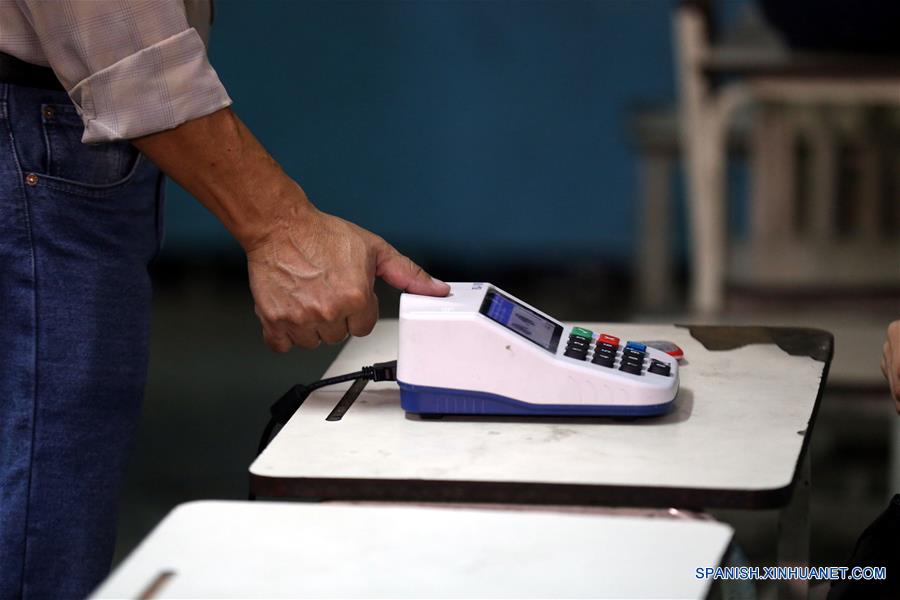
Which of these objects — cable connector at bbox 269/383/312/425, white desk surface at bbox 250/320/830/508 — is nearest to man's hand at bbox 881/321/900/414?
white desk surface at bbox 250/320/830/508

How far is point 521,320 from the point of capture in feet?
3.69

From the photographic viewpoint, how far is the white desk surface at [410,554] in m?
0.78

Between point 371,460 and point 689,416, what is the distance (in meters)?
0.29

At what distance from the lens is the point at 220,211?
3.92ft

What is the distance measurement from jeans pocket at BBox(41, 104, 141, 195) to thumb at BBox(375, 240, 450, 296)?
11.8 inches

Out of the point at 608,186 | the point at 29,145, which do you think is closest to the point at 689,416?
the point at 29,145

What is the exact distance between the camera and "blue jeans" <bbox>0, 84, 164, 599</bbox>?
1214 mm

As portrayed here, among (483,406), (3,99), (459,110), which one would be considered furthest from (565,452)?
(459,110)

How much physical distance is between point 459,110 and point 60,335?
296 cm

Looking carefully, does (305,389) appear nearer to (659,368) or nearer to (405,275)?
(405,275)

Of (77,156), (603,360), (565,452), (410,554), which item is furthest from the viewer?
(77,156)

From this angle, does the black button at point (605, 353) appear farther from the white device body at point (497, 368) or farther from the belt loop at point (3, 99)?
the belt loop at point (3, 99)

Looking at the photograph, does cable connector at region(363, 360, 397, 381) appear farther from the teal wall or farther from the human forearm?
the teal wall

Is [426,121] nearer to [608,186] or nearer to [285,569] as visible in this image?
[608,186]
